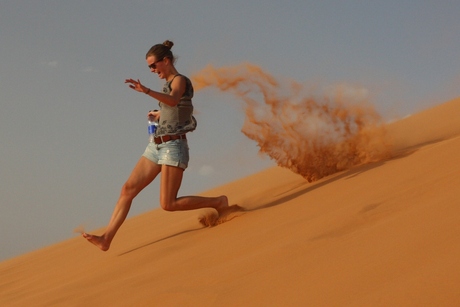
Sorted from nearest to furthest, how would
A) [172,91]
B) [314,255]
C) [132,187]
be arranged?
[314,255] → [172,91] → [132,187]

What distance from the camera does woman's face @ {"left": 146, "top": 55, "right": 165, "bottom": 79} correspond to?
15.0 feet

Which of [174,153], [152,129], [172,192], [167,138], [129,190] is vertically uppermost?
[152,129]

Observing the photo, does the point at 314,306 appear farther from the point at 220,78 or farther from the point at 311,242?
the point at 220,78

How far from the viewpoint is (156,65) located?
4582 mm

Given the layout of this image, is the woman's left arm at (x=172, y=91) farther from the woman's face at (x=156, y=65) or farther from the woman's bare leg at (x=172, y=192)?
the woman's bare leg at (x=172, y=192)

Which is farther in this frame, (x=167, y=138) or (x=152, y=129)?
(x=152, y=129)

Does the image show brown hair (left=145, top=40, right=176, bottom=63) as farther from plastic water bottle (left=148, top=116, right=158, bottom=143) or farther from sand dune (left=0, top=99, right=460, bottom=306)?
sand dune (left=0, top=99, right=460, bottom=306)

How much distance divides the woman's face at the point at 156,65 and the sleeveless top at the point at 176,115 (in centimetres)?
10

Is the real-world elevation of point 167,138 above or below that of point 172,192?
above

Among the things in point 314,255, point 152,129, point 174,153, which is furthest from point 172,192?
A: point 314,255

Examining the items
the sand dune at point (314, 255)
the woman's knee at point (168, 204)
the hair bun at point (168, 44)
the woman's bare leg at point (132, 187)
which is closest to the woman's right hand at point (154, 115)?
the woman's bare leg at point (132, 187)

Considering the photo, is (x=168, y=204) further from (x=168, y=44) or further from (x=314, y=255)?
(x=314, y=255)

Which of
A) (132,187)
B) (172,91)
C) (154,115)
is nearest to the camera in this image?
(172,91)

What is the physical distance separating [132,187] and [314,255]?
8.15 feet
